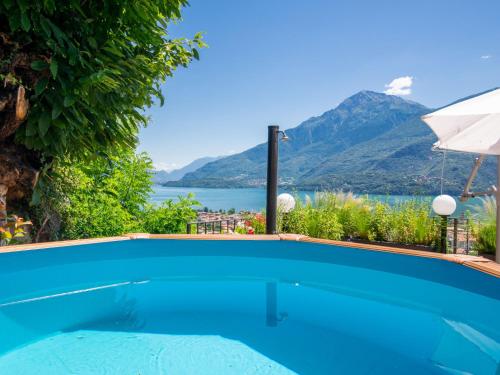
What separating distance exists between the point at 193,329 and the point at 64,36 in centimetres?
264

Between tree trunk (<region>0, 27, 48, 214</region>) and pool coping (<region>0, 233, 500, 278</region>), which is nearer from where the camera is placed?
pool coping (<region>0, 233, 500, 278</region>)

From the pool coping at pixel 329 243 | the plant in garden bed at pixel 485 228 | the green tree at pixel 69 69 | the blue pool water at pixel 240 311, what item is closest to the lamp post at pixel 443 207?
the plant in garden bed at pixel 485 228

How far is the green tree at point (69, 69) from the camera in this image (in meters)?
3.05

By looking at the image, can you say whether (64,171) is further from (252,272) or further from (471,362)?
(471,362)

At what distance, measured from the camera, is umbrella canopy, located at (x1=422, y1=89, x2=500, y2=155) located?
3236 millimetres

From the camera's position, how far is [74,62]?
3018mm

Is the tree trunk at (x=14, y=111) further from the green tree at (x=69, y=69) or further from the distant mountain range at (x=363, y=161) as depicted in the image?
the distant mountain range at (x=363, y=161)

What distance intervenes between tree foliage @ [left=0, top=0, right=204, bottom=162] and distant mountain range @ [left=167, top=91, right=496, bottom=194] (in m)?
5.40

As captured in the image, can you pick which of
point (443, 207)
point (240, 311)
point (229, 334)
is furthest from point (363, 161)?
point (229, 334)

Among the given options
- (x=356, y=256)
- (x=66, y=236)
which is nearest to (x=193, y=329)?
(x=356, y=256)

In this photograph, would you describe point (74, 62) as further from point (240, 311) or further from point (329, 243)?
point (329, 243)

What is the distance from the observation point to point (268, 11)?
12773 millimetres

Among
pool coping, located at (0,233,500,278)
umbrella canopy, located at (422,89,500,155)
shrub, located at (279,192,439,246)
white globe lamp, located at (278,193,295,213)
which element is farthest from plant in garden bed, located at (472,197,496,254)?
white globe lamp, located at (278,193,295,213)

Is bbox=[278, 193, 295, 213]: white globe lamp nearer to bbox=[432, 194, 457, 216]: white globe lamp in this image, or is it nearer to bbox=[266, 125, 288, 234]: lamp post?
bbox=[266, 125, 288, 234]: lamp post
